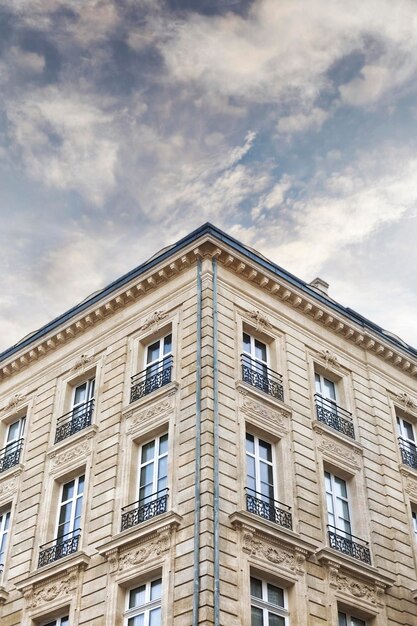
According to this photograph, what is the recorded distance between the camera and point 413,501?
25.3 meters

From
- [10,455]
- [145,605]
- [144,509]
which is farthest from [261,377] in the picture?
[10,455]

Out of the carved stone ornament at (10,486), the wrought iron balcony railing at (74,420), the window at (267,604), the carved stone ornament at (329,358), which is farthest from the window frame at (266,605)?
the carved stone ornament at (10,486)

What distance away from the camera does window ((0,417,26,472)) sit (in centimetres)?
2641

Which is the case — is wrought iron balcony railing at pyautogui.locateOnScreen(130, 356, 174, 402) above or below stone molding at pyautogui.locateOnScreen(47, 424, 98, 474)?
above

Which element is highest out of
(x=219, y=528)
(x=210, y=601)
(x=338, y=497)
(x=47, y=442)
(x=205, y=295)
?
(x=205, y=295)

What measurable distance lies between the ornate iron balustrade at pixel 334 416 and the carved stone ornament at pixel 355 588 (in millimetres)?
4509

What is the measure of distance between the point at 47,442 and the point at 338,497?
8236 mm

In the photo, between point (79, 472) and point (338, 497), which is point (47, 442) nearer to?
point (79, 472)

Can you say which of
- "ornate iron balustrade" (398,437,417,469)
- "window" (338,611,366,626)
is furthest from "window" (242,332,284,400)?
"window" (338,611,366,626)

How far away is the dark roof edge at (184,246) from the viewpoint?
2534 cm

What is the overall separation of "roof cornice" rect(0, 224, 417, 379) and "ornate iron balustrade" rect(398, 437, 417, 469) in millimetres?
2626

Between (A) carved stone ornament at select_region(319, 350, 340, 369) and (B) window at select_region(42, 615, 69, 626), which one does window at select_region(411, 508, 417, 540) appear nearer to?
(A) carved stone ornament at select_region(319, 350, 340, 369)

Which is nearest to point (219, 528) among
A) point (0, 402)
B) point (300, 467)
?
point (300, 467)

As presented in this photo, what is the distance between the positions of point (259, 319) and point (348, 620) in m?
8.29
